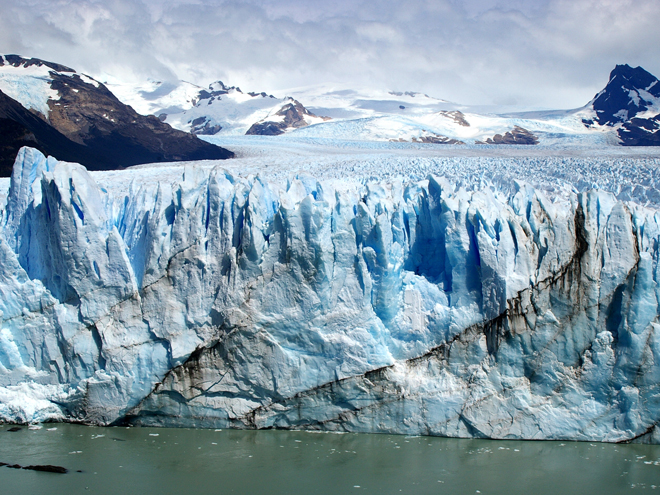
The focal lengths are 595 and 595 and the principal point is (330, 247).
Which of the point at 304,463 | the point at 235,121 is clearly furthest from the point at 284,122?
the point at 304,463

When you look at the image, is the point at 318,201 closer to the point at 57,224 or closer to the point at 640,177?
the point at 57,224

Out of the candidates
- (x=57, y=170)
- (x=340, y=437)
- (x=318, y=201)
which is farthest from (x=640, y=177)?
(x=57, y=170)

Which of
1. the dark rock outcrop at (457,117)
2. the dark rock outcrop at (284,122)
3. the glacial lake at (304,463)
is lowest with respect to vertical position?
the glacial lake at (304,463)

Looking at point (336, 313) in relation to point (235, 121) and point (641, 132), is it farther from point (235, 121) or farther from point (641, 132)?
point (235, 121)

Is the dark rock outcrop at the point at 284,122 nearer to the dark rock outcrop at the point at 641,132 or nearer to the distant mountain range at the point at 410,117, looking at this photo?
the distant mountain range at the point at 410,117

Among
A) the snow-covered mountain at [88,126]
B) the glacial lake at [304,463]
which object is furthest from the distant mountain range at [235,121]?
the glacial lake at [304,463]

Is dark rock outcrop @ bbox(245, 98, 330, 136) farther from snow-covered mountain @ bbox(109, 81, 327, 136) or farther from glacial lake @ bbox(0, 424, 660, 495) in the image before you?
glacial lake @ bbox(0, 424, 660, 495)
